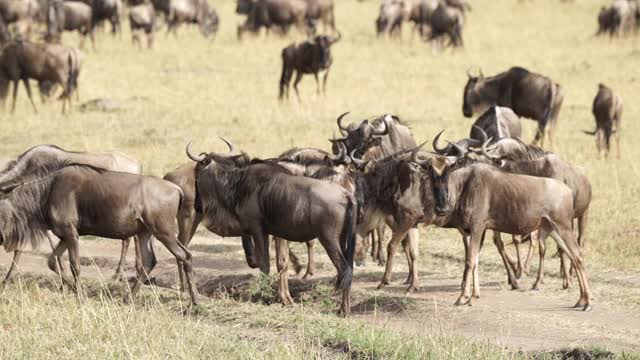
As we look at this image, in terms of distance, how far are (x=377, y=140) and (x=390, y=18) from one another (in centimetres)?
1963

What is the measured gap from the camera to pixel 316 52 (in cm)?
2162

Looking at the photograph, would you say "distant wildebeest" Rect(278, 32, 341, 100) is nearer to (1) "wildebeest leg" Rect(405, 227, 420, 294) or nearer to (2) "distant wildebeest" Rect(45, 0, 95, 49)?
(2) "distant wildebeest" Rect(45, 0, 95, 49)

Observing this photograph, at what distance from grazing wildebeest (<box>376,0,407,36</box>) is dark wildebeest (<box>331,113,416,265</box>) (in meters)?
18.4

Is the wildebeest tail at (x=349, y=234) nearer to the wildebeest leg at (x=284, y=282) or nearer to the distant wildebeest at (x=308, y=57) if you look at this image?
the wildebeest leg at (x=284, y=282)

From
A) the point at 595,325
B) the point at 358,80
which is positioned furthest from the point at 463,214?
the point at 358,80

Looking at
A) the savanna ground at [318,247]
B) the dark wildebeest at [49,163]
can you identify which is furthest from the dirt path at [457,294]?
the dark wildebeest at [49,163]

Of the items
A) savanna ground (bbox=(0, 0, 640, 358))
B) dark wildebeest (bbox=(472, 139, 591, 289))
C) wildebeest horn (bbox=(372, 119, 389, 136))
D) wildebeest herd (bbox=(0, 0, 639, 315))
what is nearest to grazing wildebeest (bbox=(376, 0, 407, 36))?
savanna ground (bbox=(0, 0, 640, 358))

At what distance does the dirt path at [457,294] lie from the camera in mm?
8203

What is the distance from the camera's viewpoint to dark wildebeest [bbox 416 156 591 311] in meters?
9.05

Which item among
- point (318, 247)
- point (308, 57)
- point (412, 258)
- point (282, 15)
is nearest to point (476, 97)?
point (318, 247)

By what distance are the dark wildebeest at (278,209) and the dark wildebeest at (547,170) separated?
1563 millimetres

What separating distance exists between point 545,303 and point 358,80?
14.1m

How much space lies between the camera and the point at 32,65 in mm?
20266

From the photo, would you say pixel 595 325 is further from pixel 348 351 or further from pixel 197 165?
pixel 197 165
